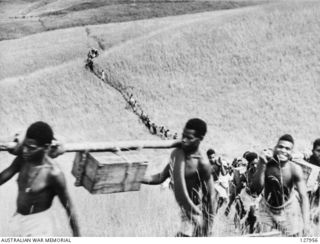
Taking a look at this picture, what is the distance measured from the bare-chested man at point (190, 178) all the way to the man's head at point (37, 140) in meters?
1.01

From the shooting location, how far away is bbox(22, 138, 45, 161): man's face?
4.58 metres

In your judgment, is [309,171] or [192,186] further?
[309,171]

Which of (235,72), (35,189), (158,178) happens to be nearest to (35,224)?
(35,189)

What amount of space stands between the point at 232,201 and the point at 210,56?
17.9 metres

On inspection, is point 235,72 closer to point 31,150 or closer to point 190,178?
point 190,178

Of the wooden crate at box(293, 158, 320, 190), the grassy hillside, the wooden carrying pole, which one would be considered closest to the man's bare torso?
the wooden carrying pole

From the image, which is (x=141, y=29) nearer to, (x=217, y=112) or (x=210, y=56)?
(x=210, y=56)

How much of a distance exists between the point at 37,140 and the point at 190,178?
1.51 meters

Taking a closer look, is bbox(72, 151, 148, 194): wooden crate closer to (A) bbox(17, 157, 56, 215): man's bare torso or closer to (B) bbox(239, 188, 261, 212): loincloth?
(A) bbox(17, 157, 56, 215): man's bare torso

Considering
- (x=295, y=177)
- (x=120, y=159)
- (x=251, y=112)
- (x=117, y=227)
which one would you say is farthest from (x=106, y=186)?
(x=251, y=112)

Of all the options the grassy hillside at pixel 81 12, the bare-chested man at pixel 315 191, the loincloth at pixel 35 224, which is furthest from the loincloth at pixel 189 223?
the grassy hillside at pixel 81 12

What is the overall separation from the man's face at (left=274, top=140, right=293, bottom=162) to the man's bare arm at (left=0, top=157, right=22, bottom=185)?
2496mm

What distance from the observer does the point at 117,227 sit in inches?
229

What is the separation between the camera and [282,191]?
17.9 feet
